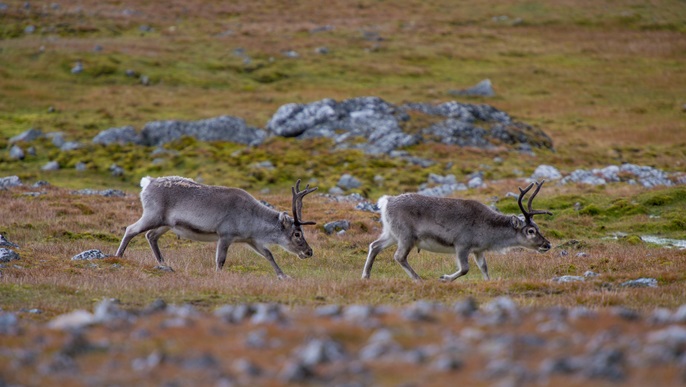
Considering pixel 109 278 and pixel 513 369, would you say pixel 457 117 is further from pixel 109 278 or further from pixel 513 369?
pixel 513 369

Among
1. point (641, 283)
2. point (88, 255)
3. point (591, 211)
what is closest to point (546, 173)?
point (591, 211)

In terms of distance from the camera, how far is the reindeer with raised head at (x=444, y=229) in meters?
17.9

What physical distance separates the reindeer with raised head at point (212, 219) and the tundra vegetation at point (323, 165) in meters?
0.78

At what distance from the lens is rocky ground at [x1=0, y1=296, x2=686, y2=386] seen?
7156mm

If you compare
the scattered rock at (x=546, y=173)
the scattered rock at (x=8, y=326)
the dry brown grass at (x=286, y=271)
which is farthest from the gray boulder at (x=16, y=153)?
the scattered rock at (x=8, y=326)

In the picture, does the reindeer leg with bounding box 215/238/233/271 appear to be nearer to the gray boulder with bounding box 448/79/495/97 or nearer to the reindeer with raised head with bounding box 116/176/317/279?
the reindeer with raised head with bounding box 116/176/317/279

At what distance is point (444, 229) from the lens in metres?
18.1

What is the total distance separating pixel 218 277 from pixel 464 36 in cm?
7153

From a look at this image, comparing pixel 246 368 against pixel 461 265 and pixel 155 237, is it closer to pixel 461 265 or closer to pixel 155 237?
pixel 461 265

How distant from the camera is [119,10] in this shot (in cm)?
8700

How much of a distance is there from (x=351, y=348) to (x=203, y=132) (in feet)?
128

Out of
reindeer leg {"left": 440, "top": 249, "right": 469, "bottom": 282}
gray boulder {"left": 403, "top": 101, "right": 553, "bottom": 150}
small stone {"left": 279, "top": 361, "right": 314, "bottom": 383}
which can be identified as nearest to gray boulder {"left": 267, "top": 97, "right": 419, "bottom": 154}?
gray boulder {"left": 403, "top": 101, "right": 553, "bottom": 150}

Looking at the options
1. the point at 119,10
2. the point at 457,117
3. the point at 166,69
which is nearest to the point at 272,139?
the point at 457,117

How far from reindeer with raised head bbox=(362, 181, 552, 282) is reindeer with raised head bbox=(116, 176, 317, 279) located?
6.99 feet
